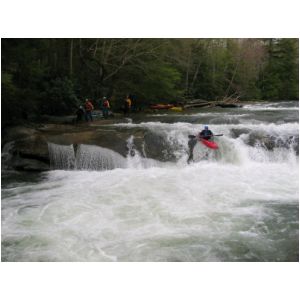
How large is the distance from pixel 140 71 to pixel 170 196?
2.07 m

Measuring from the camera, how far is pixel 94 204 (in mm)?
4367

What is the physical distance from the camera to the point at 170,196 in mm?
4590

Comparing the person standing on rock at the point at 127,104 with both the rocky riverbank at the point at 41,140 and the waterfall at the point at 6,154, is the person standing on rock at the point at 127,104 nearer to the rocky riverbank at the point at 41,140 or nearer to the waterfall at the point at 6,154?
the rocky riverbank at the point at 41,140

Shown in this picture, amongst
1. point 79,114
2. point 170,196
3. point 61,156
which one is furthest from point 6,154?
point 170,196

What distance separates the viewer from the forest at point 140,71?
185 inches

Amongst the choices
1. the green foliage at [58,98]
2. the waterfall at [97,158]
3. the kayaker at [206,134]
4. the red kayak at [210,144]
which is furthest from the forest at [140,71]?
the waterfall at [97,158]

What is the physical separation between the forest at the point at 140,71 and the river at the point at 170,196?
46 cm

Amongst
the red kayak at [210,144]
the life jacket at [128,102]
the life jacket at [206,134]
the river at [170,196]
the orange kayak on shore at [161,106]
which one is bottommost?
the river at [170,196]

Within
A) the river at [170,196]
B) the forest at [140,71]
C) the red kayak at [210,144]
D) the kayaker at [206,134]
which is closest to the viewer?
the river at [170,196]

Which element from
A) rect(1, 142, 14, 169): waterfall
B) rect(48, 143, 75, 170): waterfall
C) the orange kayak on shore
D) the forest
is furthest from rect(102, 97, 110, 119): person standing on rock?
rect(1, 142, 14, 169): waterfall

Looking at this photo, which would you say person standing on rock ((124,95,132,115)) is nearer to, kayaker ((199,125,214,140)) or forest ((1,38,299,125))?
forest ((1,38,299,125))

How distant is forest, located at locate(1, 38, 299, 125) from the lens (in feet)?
15.4

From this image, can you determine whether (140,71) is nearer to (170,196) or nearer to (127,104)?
(127,104)
